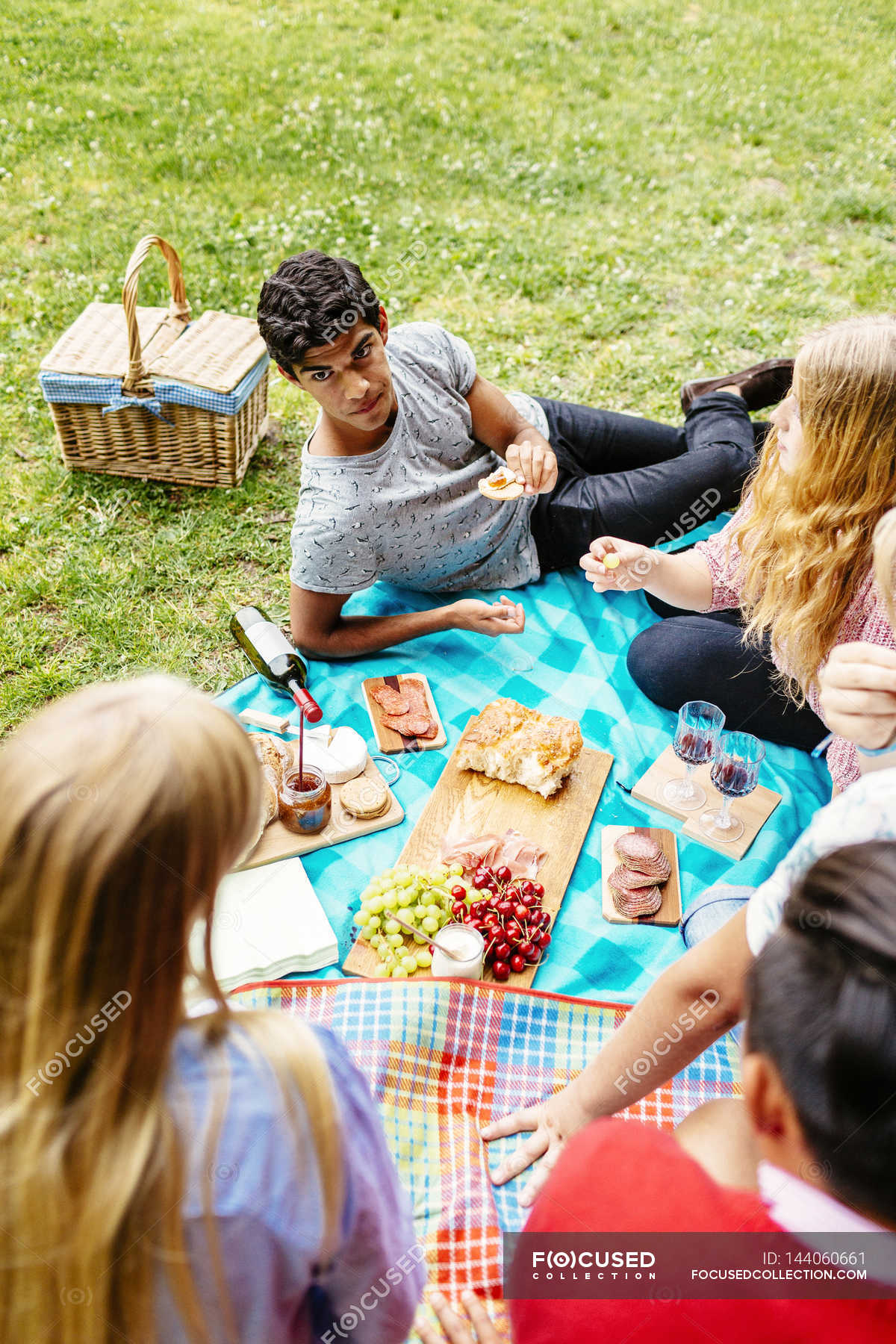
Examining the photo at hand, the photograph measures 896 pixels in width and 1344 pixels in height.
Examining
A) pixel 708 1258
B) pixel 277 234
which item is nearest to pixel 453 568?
pixel 708 1258

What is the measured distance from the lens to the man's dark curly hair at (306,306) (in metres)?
2.86

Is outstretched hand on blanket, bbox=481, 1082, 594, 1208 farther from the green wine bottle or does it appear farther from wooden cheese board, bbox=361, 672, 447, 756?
the green wine bottle

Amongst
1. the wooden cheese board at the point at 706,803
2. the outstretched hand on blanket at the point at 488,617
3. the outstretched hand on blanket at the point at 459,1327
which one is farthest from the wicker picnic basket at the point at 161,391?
the outstretched hand on blanket at the point at 459,1327

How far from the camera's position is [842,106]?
782 centimetres

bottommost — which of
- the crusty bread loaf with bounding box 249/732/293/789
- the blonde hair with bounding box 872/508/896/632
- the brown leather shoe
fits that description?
the crusty bread loaf with bounding box 249/732/293/789

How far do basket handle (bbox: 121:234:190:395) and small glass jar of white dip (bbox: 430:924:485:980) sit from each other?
2.79 metres

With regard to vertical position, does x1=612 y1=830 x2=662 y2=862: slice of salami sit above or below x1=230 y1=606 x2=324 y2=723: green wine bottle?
below

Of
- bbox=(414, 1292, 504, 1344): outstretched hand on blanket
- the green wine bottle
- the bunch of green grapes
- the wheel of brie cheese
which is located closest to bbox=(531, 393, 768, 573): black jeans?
the green wine bottle

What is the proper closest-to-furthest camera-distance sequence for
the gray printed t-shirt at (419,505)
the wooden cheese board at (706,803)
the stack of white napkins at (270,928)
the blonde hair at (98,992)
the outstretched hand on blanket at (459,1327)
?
the blonde hair at (98,992)
the outstretched hand on blanket at (459,1327)
the stack of white napkins at (270,928)
the wooden cheese board at (706,803)
the gray printed t-shirt at (419,505)

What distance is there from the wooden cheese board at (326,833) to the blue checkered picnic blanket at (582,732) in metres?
0.04

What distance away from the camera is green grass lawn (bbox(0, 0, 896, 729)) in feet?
13.8

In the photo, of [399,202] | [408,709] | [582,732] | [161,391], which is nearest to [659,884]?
[582,732]

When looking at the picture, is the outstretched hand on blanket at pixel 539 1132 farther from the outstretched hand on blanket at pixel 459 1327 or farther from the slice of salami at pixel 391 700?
the slice of salami at pixel 391 700

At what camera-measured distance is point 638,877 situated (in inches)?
108
